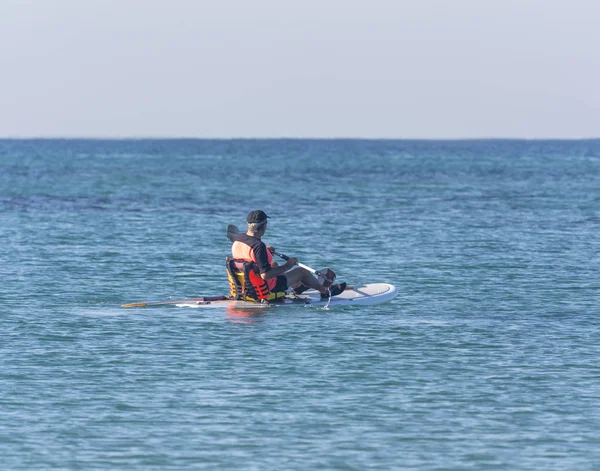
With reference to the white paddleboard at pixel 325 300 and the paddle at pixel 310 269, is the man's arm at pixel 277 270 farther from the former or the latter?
the white paddleboard at pixel 325 300

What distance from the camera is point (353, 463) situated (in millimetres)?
13070

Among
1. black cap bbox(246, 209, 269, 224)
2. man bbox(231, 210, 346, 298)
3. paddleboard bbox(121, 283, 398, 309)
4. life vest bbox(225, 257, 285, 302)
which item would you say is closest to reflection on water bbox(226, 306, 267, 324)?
paddleboard bbox(121, 283, 398, 309)

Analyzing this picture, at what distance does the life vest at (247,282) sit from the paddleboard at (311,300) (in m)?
0.17

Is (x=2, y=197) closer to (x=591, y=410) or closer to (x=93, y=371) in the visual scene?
(x=93, y=371)

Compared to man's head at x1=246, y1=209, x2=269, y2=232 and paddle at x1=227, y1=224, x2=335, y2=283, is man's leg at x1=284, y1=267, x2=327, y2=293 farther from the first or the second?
man's head at x1=246, y1=209, x2=269, y2=232

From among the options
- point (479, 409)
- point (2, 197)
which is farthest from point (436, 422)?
point (2, 197)

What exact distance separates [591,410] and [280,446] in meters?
4.50

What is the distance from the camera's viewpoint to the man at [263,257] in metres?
22.3

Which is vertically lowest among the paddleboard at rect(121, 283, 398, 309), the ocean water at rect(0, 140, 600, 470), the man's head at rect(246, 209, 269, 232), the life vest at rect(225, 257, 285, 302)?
the ocean water at rect(0, 140, 600, 470)

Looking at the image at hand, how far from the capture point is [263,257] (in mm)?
22297

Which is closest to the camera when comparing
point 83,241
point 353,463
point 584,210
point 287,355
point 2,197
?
point 353,463

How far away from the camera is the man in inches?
877

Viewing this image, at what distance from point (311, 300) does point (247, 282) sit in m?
1.86

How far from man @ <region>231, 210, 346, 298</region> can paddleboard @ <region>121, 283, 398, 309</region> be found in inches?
23.6
